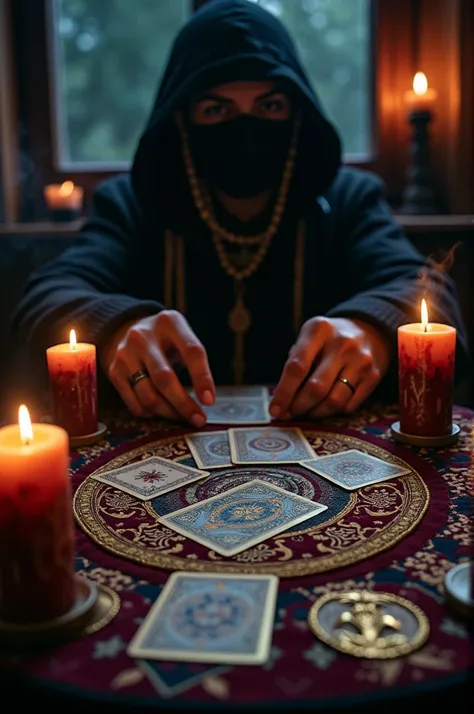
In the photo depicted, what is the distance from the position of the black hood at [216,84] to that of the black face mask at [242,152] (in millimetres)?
88

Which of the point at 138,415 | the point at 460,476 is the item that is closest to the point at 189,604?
the point at 460,476

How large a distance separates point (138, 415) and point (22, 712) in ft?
2.40

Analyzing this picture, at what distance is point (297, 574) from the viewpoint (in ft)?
Answer: 2.32

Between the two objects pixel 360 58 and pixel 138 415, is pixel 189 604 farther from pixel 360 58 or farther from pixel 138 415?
pixel 360 58

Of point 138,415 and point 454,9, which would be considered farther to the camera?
point 454,9

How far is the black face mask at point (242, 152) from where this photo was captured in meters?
1.76

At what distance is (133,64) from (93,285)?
131 centimetres

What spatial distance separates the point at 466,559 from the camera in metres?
0.74

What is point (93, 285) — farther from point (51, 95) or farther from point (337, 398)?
point (51, 95)

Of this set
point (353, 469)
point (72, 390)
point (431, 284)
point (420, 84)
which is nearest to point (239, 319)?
point (431, 284)

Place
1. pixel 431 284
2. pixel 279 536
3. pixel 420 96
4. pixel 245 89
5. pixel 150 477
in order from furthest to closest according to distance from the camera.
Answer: pixel 420 96
pixel 245 89
pixel 431 284
pixel 150 477
pixel 279 536

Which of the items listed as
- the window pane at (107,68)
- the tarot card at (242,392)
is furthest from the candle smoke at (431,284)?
the window pane at (107,68)

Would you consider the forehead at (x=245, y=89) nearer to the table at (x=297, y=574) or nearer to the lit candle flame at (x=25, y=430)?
the table at (x=297, y=574)

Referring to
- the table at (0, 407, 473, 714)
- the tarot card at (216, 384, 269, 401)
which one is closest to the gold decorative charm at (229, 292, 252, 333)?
the tarot card at (216, 384, 269, 401)
